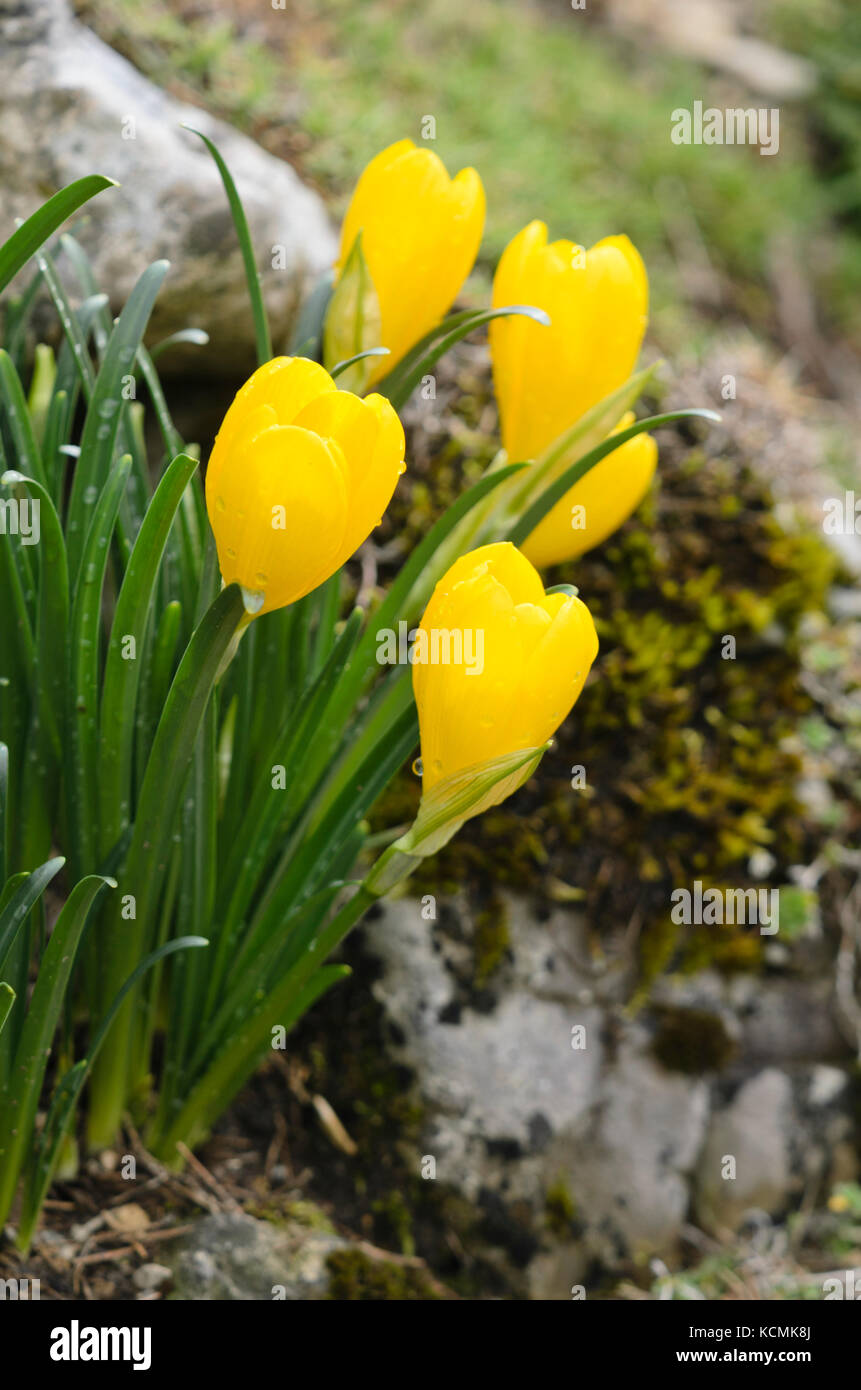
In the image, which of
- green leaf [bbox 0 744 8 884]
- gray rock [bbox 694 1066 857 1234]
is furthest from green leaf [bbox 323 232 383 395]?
gray rock [bbox 694 1066 857 1234]

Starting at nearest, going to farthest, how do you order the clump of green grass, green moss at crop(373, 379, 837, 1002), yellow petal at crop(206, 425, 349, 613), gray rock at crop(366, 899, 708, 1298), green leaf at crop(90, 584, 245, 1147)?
1. yellow petal at crop(206, 425, 349, 613)
2. green leaf at crop(90, 584, 245, 1147)
3. gray rock at crop(366, 899, 708, 1298)
4. green moss at crop(373, 379, 837, 1002)
5. the clump of green grass

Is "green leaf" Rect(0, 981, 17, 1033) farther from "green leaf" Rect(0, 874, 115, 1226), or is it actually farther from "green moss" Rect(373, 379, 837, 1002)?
"green moss" Rect(373, 379, 837, 1002)

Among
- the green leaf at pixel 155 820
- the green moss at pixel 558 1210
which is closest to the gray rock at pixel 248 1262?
the green leaf at pixel 155 820

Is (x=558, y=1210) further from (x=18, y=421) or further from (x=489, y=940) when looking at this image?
(x=18, y=421)

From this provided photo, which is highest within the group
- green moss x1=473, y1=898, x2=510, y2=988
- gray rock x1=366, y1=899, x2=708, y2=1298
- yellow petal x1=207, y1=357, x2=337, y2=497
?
yellow petal x1=207, y1=357, x2=337, y2=497

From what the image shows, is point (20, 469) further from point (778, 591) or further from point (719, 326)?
point (719, 326)

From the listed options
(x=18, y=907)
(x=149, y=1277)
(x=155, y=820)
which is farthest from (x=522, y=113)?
(x=149, y=1277)
